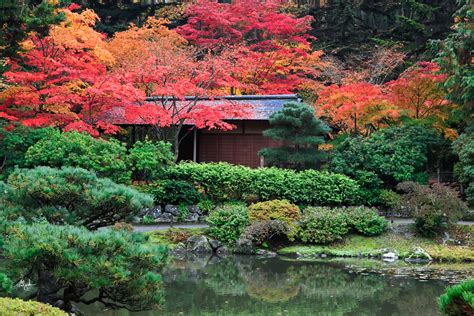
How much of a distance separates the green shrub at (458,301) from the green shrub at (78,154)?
1289 cm

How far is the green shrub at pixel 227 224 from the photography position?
16.9 metres

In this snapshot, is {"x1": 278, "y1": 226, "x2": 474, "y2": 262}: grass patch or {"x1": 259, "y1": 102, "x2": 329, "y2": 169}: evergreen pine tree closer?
{"x1": 278, "y1": 226, "x2": 474, "y2": 262}: grass patch

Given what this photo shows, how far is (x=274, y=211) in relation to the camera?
17500 millimetres

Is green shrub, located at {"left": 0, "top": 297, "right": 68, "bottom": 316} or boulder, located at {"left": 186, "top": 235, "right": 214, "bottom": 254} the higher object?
green shrub, located at {"left": 0, "top": 297, "right": 68, "bottom": 316}

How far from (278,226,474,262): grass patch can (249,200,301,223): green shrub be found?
937mm

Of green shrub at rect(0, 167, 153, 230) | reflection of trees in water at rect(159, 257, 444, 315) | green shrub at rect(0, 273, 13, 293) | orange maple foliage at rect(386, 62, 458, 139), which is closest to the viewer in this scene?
green shrub at rect(0, 273, 13, 293)

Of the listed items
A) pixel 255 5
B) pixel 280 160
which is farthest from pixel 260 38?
pixel 280 160

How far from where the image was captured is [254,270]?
14.6 metres

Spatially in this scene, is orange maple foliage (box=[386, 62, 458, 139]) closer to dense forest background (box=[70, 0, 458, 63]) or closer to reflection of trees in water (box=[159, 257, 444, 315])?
dense forest background (box=[70, 0, 458, 63])

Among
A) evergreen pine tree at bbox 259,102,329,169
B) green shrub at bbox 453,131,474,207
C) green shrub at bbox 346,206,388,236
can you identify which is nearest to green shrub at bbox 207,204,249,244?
green shrub at bbox 346,206,388,236

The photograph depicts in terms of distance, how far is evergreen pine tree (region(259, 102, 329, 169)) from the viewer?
19594mm

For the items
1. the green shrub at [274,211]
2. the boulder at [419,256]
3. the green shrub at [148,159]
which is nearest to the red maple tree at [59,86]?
the green shrub at [148,159]

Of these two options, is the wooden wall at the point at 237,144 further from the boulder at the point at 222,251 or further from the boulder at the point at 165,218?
the boulder at the point at 222,251

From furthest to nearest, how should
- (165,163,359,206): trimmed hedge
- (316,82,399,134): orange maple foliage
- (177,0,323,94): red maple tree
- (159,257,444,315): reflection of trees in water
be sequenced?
(177,0,323,94): red maple tree, (316,82,399,134): orange maple foliage, (165,163,359,206): trimmed hedge, (159,257,444,315): reflection of trees in water
